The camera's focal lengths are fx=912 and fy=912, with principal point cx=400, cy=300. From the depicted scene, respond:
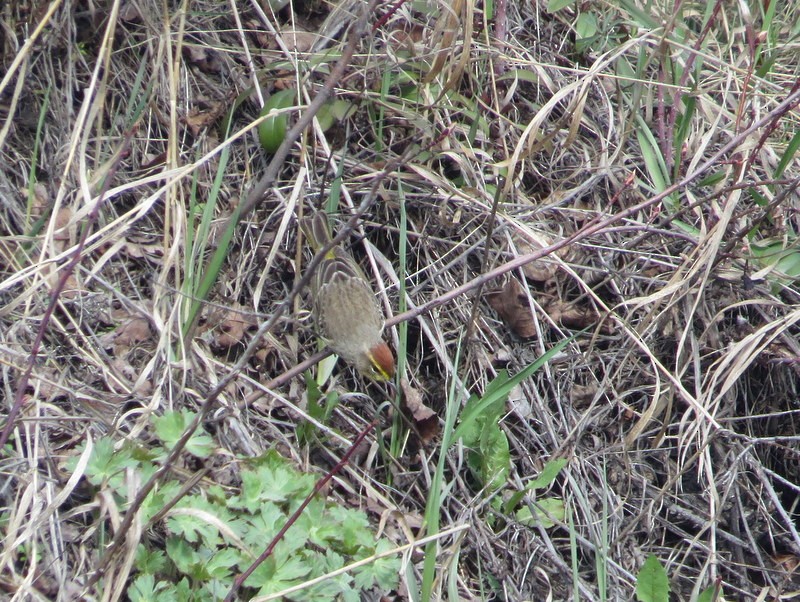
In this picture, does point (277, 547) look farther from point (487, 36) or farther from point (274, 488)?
point (487, 36)

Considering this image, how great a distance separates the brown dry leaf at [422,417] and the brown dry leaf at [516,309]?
25.2 inches

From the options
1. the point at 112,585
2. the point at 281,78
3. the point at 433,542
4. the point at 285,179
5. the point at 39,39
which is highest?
the point at 39,39

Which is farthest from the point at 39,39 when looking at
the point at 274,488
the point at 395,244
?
the point at 274,488

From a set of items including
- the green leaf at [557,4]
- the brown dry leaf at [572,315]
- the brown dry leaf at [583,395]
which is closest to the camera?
the brown dry leaf at [583,395]

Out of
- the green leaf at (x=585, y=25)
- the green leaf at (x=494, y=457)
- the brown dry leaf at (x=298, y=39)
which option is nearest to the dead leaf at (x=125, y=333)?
the green leaf at (x=494, y=457)

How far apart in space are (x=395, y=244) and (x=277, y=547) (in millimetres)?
1826

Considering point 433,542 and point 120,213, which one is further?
point 120,213

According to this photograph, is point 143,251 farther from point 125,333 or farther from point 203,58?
point 203,58

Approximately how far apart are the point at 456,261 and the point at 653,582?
5.59 feet

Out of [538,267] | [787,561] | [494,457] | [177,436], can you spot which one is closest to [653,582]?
[494,457]

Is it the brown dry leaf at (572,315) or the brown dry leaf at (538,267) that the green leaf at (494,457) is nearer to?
the brown dry leaf at (572,315)

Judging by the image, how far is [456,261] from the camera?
445cm

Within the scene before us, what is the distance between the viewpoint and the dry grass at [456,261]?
3953mm

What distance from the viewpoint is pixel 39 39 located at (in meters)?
4.41
